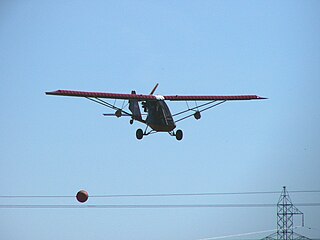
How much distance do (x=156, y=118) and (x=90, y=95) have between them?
5.68m

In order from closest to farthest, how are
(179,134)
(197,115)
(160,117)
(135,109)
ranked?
(160,117) → (179,134) → (197,115) → (135,109)

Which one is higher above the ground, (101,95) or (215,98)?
(215,98)

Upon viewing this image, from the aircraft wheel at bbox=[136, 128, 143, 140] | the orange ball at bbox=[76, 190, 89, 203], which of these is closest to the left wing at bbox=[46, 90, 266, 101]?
the aircraft wheel at bbox=[136, 128, 143, 140]

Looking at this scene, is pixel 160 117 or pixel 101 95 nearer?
pixel 160 117

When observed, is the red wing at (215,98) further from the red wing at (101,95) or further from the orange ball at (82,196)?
the orange ball at (82,196)

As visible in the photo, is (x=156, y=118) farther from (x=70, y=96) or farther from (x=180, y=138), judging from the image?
(x=70, y=96)

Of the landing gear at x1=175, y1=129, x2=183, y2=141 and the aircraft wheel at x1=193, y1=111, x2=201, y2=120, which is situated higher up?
the aircraft wheel at x1=193, y1=111, x2=201, y2=120

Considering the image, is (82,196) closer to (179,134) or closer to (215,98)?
(179,134)

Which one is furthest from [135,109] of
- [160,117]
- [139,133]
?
[160,117]

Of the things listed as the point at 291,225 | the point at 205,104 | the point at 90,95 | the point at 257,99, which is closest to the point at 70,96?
the point at 90,95

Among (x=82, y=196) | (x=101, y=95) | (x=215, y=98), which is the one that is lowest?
(x=82, y=196)

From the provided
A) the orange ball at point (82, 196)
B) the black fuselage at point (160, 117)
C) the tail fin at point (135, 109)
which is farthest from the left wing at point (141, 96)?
the orange ball at point (82, 196)

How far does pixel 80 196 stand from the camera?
49.8 meters

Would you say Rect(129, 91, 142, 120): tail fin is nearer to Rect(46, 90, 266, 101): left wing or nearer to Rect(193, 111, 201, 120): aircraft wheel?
Rect(46, 90, 266, 101): left wing
